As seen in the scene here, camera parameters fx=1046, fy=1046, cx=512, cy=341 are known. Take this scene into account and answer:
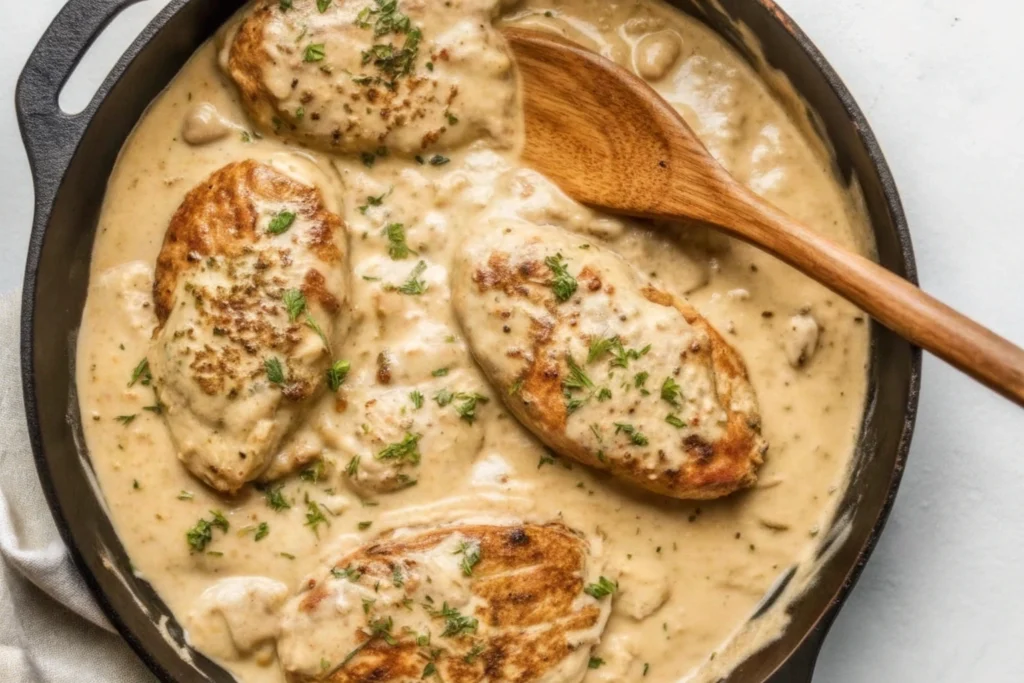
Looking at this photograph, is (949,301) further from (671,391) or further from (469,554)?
(469,554)

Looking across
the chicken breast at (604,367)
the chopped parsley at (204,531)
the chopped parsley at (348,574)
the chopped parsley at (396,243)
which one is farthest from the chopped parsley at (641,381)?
the chopped parsley at (204,531)

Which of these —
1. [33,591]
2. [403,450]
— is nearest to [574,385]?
[403,450]

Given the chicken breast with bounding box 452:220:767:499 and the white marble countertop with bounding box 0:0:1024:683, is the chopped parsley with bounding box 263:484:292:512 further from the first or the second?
the white marble countertop with bounding box 0:0:1024:683

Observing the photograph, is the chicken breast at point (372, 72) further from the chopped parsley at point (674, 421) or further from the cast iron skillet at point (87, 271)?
the chopped parsley at point (674, 421)

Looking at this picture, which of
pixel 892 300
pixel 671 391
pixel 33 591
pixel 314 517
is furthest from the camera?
pixel 33 591

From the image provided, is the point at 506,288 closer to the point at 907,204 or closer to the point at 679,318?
A: the point at 679,318
